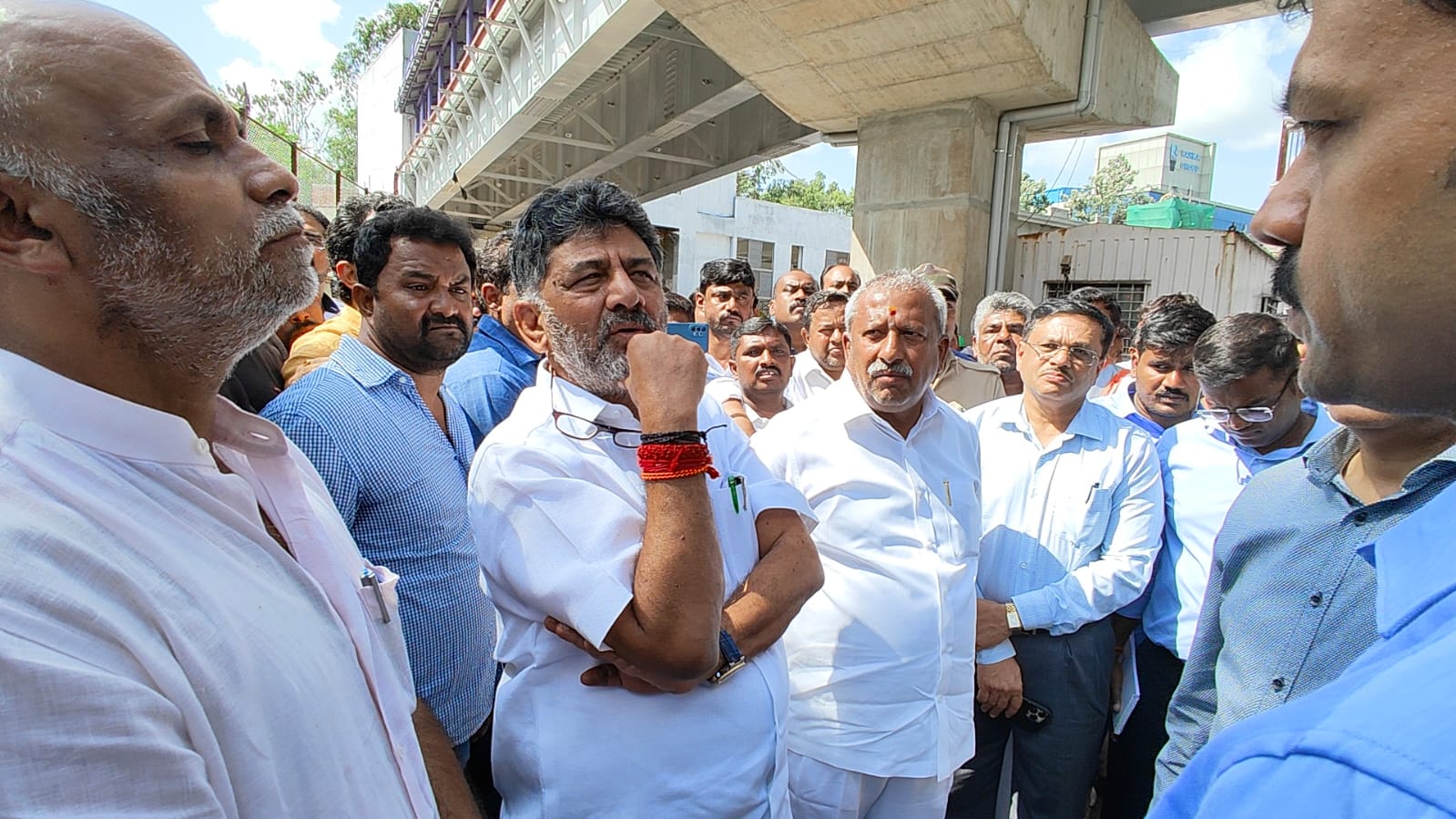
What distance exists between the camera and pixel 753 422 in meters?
4.03

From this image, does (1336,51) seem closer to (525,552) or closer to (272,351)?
(525,552)

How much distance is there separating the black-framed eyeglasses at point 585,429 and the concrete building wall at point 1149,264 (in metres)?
9.46

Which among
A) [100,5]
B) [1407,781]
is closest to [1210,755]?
[1407,781]

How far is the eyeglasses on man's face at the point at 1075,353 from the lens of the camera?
3023 millimetres

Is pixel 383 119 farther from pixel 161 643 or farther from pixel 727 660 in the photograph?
pixel 161 643

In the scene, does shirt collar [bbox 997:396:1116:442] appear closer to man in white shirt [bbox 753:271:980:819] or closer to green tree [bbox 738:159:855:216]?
man in white shirt [bbox 753:271:980:819]

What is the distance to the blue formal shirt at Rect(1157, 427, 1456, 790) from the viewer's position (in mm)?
1550

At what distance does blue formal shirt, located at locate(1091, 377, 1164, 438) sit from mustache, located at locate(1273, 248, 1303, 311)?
255cm

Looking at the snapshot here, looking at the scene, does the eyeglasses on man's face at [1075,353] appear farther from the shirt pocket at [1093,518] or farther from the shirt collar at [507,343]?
the shirt collar at [507,343]

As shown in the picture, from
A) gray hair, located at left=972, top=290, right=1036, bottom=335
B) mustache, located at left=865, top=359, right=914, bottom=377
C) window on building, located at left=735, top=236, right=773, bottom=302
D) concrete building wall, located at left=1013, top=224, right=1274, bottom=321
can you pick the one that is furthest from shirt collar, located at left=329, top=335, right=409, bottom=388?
window on building, located at left=735, top=236, right=773, bottom=302

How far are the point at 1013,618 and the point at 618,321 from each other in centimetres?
192

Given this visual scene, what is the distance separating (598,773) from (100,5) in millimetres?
1510

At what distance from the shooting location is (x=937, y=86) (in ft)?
23.7

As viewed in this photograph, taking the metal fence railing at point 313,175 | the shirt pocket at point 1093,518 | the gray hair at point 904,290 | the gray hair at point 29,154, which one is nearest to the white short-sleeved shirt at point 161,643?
the gray hair at point 29,154
